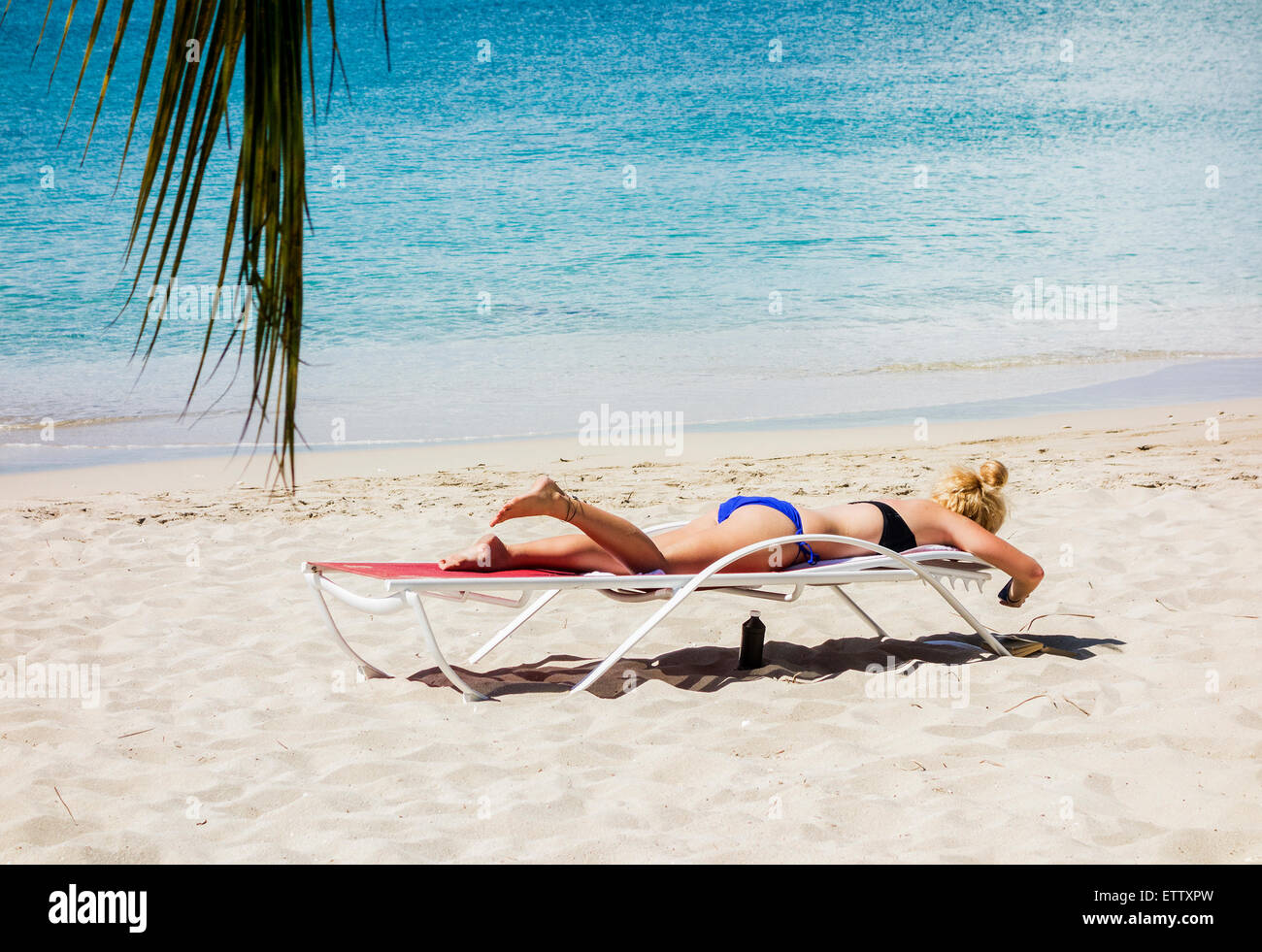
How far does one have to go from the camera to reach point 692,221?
67.8ft

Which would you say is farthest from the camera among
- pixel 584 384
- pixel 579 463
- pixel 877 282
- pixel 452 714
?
pixel 877 282

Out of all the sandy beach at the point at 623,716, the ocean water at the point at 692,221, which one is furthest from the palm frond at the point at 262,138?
the ocean water at the point at 692,221

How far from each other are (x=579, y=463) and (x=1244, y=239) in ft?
60.1

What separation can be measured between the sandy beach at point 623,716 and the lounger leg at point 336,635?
81 mm

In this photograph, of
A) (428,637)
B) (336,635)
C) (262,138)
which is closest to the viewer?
(262,138)

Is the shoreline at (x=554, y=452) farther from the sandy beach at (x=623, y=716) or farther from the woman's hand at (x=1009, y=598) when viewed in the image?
the woman's hand at (x=1009, y=598)

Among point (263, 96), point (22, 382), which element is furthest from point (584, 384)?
point (263, 96)

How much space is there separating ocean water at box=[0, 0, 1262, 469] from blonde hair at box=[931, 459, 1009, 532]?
5.53 m

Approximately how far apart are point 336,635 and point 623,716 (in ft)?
3.49

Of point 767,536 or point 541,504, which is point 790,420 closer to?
point 767,536

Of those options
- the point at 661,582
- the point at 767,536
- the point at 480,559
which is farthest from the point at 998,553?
the point at 480,559

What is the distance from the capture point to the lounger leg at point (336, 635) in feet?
11.8

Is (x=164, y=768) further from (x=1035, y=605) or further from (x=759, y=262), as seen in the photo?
(x=759, y=262)

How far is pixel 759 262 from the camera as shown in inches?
731
